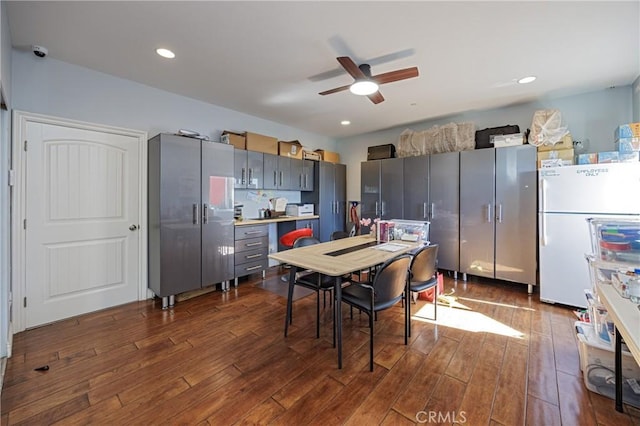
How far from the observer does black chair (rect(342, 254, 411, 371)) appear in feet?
6.25

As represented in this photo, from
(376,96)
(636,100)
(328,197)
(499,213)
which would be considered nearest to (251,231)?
(328,197)

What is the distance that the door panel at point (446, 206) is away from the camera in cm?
407

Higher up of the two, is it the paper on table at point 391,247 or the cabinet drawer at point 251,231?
the cabinet drawer at point 251,231

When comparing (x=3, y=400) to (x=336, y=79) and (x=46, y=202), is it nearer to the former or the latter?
(x=46, y=202)

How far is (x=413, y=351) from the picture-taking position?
85.8 inches

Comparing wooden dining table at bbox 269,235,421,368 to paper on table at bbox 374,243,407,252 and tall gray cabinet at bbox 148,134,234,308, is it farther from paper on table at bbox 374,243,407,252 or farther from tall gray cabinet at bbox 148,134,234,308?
tall gray cabinet at bbox 148,134,234,308

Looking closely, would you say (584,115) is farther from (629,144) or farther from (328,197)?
(328,197)

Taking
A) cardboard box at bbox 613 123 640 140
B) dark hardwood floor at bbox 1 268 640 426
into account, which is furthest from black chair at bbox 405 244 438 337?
cardboard box at bbox 613 123 640 140

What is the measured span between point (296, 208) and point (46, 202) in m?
3.17

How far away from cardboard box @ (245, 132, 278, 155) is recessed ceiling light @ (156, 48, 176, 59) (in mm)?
1552

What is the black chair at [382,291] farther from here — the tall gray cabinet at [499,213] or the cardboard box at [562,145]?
the cardboard box at [562,145]

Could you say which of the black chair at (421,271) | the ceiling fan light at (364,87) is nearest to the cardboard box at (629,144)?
the black chair at (421,271)

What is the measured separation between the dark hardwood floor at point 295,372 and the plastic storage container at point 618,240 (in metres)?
0.86

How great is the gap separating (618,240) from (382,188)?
3.19 meters
